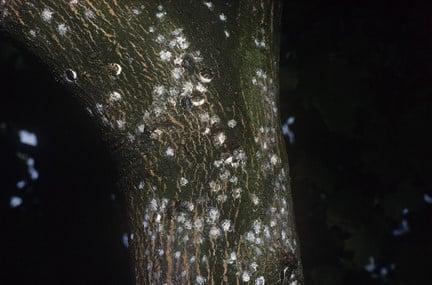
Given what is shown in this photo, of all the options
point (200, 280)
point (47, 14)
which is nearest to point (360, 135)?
point (200, 280)

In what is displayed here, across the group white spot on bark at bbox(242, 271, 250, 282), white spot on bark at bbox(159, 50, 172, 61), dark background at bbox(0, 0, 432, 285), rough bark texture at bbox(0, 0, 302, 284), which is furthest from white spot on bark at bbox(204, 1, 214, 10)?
dark background at bbox(0, 0, 432, 285)

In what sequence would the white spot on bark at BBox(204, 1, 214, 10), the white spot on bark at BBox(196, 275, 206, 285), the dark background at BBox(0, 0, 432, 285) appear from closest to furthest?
1. the white spot on bark at BBox(196, 275, 206, 285)
2. the white spot on bark at BBox(204, 1, 214, 10)
3. the dark background at BBox(0, 0, 432, 285)

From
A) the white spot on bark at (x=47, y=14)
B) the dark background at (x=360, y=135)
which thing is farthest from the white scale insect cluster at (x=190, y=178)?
the dark background at (x=360, y=135)

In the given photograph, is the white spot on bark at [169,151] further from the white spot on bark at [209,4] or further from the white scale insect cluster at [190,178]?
the white spot on bark at [209,4]

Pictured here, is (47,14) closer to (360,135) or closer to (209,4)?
(209,4)

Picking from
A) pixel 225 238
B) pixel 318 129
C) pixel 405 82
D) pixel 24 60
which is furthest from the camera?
pixel 24 60

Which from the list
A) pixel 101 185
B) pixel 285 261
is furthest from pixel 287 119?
pixel 285 261

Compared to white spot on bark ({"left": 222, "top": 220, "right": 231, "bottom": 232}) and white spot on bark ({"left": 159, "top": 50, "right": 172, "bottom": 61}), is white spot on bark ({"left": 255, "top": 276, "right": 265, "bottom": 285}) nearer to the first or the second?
white spot on bark ({"left": 222, "top": 220, "right": 231, "bottom": 232})

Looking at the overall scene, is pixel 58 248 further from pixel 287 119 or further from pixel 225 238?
pixel 225 238

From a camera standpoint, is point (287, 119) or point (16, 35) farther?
point (287, 119)
